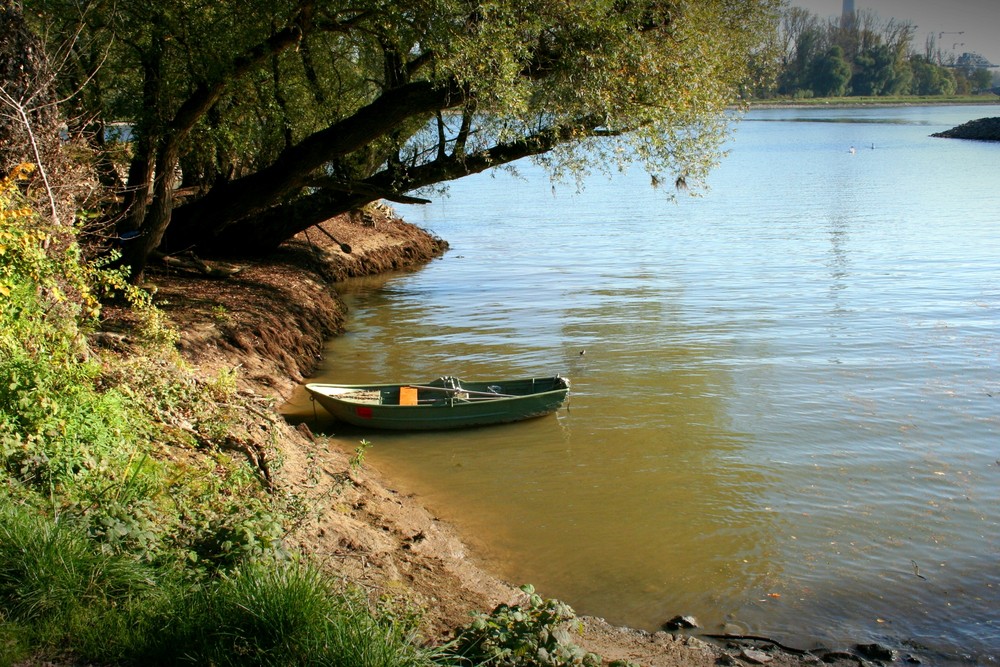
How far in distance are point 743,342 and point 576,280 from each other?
7431 millimetres

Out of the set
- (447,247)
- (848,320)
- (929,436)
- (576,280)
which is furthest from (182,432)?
(447,247)

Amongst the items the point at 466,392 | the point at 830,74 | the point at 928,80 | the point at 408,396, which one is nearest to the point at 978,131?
the point at 830,74

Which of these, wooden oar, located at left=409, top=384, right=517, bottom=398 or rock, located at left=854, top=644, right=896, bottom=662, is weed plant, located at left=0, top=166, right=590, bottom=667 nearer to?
rock, located at left=854, top=644, right=896, bottom=662

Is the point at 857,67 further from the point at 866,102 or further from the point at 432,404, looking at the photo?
the point at 432,404

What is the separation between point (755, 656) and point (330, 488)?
174 inches

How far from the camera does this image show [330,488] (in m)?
9.30

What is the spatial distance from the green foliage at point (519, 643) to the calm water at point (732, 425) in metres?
2.19

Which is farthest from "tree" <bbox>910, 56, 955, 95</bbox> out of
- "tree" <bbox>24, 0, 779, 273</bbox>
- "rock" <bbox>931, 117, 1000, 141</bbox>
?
"tree" <bbox>24, 0, 779, 273</bbox>

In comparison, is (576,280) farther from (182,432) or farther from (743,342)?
(182,432)

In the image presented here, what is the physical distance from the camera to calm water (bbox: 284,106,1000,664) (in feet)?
27.3

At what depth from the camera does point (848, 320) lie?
18844mm

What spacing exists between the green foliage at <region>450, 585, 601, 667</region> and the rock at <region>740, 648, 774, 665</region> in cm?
180

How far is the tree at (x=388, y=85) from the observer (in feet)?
44.6

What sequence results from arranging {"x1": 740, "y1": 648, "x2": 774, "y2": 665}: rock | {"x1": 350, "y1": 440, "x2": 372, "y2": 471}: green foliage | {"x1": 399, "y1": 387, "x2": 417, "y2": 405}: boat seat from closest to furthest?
{"x1": 740, "y1": 648, "x2": 774, "y2": 665}: rock → {"x1": 350, "y1": 440, "x2": 372, "y2": 471}: green foliage → {"x1": 399, "y1": 387, "x2": 417, "y2": 405}: boat seat
